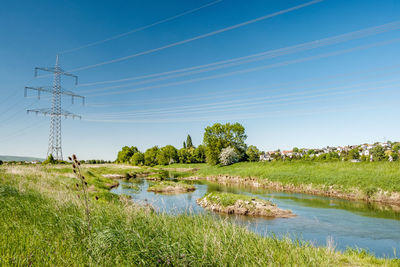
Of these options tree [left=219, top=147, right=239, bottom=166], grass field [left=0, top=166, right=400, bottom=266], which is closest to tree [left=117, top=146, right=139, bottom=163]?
tree [left=219, top=147, right=239, bottom=166]

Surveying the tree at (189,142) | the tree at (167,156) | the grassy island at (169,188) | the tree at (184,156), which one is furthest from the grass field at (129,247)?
the tree at (189,142)

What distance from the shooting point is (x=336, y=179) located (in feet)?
92.2

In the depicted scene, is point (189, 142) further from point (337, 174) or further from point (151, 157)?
point (337, 174)

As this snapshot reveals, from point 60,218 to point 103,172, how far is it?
53.1 metres

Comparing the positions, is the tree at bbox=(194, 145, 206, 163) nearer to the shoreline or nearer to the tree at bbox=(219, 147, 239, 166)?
the tree at bbox=(219, 147, 239, 166)

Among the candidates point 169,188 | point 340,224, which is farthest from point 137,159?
point 340,224

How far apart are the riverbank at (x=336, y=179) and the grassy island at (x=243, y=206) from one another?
36.1 ft

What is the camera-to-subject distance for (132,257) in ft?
15.4

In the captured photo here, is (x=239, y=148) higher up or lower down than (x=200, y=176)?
higher up

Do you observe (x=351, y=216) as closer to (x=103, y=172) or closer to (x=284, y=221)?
(x=284, y=221)

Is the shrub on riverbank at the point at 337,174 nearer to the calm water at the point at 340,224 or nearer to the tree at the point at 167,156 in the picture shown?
the calm water at the point at 340,224

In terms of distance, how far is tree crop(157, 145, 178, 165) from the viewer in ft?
334

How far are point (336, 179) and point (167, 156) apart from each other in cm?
8106

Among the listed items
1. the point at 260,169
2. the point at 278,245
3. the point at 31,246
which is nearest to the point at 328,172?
the point at 260,169
